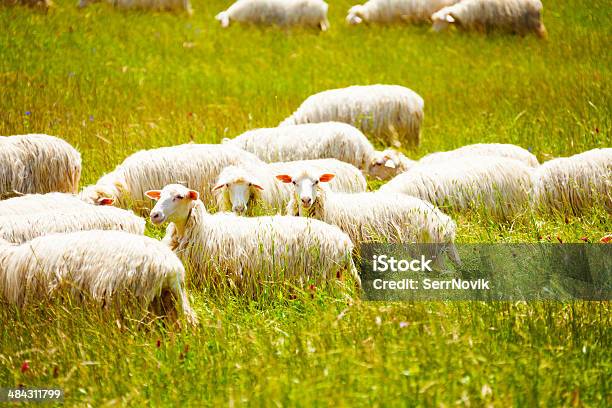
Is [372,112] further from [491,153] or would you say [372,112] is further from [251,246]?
[251,246]

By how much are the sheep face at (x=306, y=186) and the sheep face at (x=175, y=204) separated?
0.72 metres

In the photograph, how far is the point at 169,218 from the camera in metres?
5.52

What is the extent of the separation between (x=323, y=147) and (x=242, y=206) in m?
1.98

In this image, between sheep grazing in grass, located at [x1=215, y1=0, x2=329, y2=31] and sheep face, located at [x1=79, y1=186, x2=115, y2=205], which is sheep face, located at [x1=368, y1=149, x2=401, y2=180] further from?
sheep grazing in grass, located at [x1=215, y1=0, x2=329, y2=31]

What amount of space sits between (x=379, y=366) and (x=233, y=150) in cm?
407

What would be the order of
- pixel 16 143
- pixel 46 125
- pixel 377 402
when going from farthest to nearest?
pixel 46 125 → pixel 16 143 → pixel 377 402

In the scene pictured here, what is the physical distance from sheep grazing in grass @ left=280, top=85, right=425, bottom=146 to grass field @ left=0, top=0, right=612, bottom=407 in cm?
34

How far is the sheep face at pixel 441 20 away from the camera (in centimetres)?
1551

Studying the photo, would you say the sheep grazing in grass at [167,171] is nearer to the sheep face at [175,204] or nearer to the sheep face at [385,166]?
the sheep face at [385,166]

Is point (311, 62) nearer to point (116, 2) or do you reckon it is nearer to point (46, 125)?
point (116, 2)


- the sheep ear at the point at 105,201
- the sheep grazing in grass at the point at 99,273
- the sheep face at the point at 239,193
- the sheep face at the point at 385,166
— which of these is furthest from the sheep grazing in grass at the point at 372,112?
the sheep grazing in grass at the point at 99,273

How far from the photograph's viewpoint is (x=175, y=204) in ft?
17.9

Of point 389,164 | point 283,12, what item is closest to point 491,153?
point 389,164

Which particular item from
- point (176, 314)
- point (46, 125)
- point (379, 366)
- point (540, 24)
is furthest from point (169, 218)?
point (540, 24)
